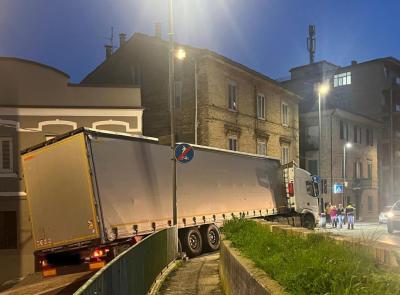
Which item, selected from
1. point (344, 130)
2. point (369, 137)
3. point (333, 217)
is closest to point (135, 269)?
point (333, 217)

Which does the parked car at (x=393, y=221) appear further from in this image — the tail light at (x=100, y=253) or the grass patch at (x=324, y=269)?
the grass patch at (x=324, y=269)

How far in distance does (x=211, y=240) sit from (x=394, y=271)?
1396cm

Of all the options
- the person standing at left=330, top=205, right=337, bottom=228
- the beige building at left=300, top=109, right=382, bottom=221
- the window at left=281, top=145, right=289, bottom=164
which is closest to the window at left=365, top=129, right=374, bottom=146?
the beige building at left=300, top=109, right=382, bottom=221

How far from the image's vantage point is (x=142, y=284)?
8.38 meters

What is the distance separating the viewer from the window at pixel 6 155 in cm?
2297

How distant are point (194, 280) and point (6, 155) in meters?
14.9

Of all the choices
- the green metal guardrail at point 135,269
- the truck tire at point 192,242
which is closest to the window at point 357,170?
the truck tire at point 192,242

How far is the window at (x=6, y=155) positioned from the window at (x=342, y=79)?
47.4 m

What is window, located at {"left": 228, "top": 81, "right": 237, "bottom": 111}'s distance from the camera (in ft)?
107

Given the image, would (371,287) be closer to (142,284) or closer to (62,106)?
(142,284)

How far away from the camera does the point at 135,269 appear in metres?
7.66

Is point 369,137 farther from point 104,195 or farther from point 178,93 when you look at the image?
point 104,195

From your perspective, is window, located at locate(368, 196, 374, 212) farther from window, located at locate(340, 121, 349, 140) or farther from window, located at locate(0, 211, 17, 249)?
window, located at locate(0, 211, 17, 249)

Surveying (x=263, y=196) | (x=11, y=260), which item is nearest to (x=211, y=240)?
(x=263, y=196)
